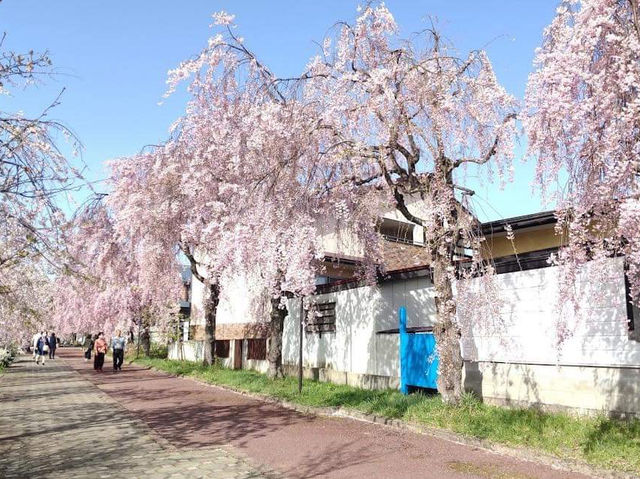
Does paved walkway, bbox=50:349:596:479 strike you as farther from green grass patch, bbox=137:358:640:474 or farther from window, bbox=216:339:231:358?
window, bbox=216:339:231:358

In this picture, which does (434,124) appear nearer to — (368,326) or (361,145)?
(361,145)

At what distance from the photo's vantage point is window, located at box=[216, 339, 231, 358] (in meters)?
26.6

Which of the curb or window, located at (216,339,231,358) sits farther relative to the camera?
window, located at (216,339,231,358)

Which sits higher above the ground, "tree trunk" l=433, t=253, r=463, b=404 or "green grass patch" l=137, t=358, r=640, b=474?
"tree trunk" l=433, t=253, r=463, b=404

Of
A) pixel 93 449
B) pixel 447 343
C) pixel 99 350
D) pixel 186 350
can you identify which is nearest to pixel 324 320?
pixel 447 343

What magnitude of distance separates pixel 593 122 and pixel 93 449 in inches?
346

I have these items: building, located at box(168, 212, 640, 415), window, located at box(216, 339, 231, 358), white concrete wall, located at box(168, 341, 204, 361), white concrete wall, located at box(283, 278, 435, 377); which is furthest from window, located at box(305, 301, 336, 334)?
white concrete wall, located at box(168, 341, 204, 361)

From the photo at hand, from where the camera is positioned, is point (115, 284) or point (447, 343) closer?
point (447, 343)

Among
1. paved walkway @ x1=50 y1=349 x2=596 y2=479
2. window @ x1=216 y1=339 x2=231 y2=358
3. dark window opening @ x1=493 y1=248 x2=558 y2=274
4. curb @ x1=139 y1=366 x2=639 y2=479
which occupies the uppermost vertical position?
dark window opening @ x1=493 y1=248 x2=558 y2=274

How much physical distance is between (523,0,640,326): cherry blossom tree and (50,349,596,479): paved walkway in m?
2.94

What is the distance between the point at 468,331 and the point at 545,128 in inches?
242

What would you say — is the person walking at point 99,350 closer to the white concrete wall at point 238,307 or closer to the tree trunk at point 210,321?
the white concrete wall at point 238,307

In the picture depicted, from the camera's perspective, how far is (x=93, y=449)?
29.0ft

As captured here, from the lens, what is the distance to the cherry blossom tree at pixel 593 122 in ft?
20.5
